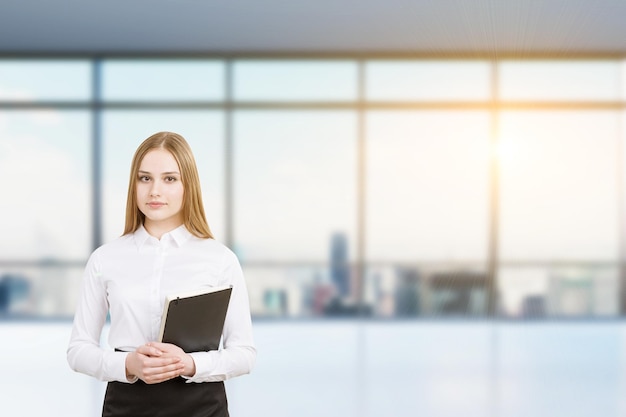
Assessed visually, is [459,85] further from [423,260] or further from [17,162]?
[17,162]

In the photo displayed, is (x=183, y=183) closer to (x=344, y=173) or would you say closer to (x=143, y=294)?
(x=143, y=294)

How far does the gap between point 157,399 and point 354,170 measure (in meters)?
5.54

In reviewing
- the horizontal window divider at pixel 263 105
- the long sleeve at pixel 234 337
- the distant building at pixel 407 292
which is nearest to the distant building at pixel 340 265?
the distant building at pixel 407 292

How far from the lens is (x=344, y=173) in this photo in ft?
21.7

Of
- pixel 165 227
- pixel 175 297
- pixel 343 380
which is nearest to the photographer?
pixel 175 297

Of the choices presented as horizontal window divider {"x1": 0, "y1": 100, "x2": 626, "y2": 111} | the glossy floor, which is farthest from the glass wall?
the glossy floor

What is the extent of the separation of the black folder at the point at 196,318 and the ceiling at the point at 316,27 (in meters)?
4.28

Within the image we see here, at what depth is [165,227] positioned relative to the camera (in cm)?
119

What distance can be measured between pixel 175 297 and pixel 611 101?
657 centimetres

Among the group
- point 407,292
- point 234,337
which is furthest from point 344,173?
point 234,337

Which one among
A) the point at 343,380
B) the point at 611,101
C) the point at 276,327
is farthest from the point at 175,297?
the point at 611,101

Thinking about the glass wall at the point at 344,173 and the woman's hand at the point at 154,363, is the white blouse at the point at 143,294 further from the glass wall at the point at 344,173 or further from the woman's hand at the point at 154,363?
the glass wall at the point at 344,173

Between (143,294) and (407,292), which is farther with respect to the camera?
(407,292)

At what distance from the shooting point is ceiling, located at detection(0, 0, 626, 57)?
5.19m
